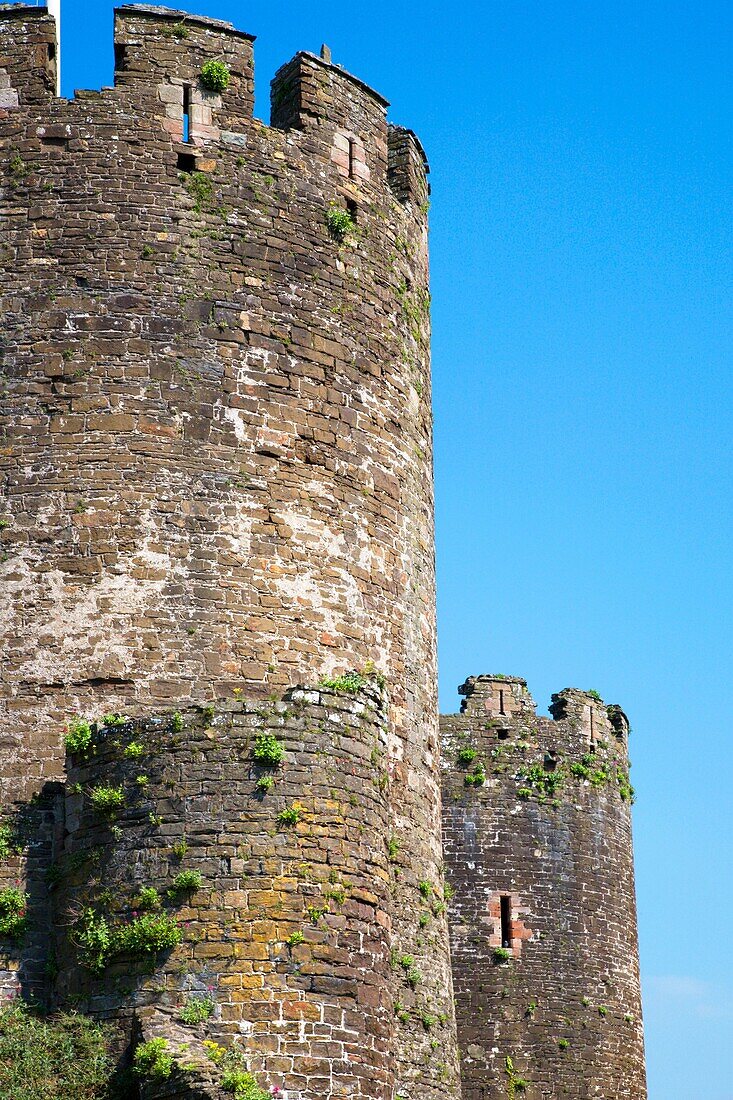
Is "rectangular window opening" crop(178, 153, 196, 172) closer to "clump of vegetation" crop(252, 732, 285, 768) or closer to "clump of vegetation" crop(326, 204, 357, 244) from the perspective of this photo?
"clump of vegetation" crop(326, 204, 357, 244)

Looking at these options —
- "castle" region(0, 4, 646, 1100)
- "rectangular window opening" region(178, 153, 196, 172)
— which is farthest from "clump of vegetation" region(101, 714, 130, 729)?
"rectangular window opening" region(178, 153, 196, 172)

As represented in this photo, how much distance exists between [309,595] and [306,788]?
3.40 m

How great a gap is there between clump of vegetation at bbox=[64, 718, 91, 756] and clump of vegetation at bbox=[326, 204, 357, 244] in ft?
19.5

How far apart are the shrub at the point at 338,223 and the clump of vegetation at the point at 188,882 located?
770 centimetres

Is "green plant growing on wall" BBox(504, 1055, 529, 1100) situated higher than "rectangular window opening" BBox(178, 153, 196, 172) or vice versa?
"rectangular window opening" BBox(178, 153, 196, 172)

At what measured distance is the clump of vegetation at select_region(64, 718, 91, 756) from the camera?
17.3m

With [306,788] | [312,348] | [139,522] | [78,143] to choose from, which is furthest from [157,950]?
[78,143]

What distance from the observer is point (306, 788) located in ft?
53.8

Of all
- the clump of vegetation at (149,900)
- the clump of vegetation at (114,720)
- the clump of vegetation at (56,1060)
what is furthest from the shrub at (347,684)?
the clump of vegetation at (56,1060)

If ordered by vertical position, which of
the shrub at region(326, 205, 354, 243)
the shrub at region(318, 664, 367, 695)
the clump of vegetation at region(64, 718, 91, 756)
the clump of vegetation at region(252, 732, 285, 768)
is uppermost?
the shrub at region(326, 205, 354, 243)

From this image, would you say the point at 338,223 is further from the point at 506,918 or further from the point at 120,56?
the point at 506,918

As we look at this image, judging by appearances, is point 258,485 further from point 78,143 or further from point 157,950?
point 157,950

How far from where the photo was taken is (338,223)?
21.2 m

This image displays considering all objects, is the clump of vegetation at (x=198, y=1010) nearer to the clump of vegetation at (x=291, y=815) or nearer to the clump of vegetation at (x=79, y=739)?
the clump of vegetation at (x=291, y=815)
